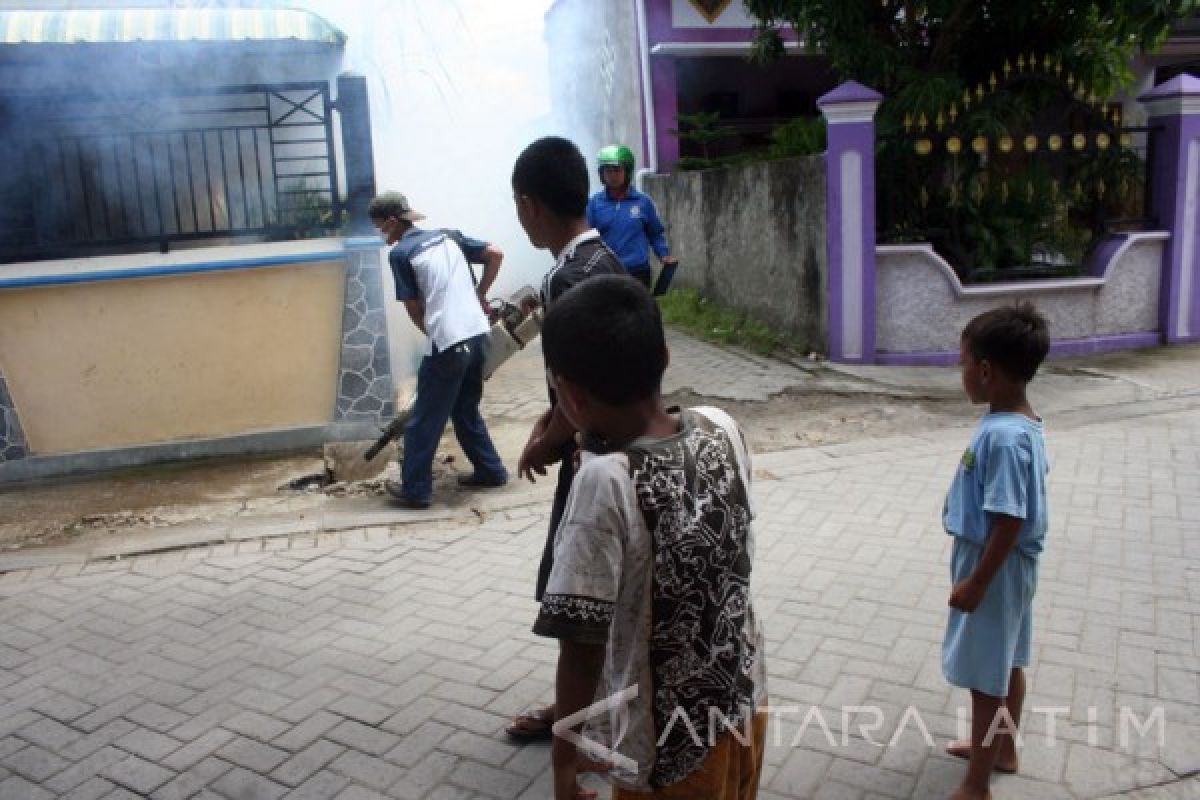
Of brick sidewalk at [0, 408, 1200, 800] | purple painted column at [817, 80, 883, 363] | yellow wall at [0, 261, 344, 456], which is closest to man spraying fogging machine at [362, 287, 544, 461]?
yellow wall at [0, 261, 344, 456]

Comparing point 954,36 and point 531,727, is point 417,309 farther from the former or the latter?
point 954,36

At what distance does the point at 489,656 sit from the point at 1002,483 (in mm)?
1958

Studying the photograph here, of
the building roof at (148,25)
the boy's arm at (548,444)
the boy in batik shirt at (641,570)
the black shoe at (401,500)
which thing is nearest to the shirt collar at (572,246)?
the boy's arm at (548,444)

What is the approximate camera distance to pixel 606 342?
1.64 meters

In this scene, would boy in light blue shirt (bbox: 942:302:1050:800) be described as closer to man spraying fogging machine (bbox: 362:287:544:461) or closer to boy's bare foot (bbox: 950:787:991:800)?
boy's bare foot (bbox: 950:787:991:800)

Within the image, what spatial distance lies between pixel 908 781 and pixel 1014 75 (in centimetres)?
700

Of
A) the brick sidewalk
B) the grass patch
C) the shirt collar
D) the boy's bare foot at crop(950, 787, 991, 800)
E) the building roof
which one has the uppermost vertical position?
the building roof

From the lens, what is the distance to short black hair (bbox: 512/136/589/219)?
2.70 metres

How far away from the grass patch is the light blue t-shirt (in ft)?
20.6

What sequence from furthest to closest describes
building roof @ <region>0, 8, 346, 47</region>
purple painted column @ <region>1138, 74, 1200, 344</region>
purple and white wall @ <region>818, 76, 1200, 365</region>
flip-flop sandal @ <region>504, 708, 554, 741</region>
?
purple painted column @ <region>1138, 74, 1200, 344</region> → purple and white wall @ <region>818, 76, 1200, 365</region> → building roof @ <region>0, 8, 346, 47</region> → flip-flop sandal @ <region>504, 708, 554, 741</region>

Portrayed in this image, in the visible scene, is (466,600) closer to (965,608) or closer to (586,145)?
(965,608)

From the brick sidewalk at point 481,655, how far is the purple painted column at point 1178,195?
12.3 feet

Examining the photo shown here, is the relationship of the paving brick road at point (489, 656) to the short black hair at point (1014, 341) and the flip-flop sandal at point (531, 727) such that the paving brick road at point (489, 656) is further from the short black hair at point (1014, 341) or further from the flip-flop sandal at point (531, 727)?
the short black hair at point (1014, 341)

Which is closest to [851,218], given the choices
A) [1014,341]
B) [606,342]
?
[1014,341]
